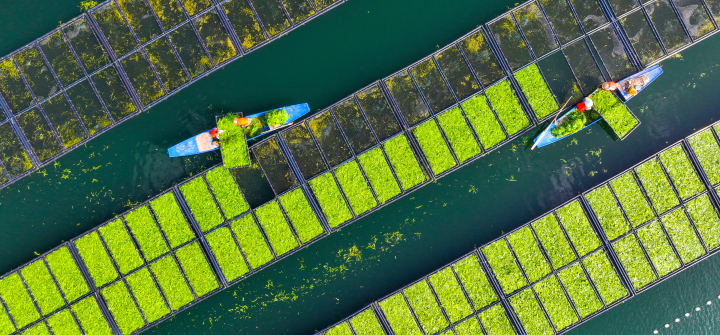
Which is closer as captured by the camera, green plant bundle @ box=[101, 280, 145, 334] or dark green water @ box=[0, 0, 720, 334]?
green plant bundle @ box=[101, 280, 145, 334]

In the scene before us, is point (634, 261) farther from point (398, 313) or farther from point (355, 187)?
point (355, 187)

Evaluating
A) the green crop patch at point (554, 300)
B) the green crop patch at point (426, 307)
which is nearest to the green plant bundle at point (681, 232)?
the green crop patch at point (554, 300)

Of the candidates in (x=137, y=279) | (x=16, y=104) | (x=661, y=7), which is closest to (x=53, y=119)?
(x=16, y=104)

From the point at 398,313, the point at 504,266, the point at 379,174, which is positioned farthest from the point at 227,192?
the point at 504,266

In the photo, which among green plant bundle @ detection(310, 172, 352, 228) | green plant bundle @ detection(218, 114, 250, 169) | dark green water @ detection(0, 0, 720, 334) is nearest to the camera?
green plant bundle @ detection(218, 114, 250, 169)

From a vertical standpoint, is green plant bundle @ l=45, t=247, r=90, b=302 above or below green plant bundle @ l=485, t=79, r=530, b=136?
above

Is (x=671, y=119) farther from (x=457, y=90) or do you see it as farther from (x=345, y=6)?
(x=345, y=6)

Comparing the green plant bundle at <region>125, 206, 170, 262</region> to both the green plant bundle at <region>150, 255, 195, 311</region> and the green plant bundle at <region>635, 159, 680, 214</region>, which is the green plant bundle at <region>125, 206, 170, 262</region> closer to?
the green plant bundle at <region>150, 255, 195, 311</region>

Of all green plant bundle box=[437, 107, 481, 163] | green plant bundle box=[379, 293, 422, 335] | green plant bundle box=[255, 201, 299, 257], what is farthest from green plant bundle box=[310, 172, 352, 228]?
green plant bundle box=[437, 107, 481, 163]
